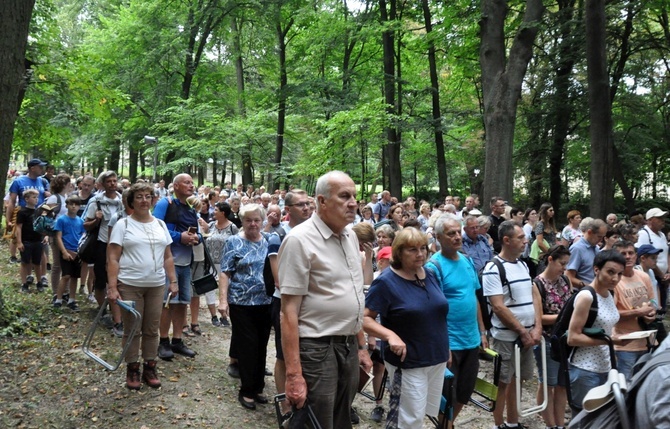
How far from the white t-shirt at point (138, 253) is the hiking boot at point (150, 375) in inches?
32.9

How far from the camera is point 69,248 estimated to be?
7.37m

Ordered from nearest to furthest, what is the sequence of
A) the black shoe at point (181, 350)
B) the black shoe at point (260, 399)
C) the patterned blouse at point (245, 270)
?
the patterned blouse at point (245, 270), the black shoe at point (260, 399), the black shoe at point (181, 350)

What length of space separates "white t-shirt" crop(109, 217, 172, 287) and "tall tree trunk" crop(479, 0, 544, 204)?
8.96 meters

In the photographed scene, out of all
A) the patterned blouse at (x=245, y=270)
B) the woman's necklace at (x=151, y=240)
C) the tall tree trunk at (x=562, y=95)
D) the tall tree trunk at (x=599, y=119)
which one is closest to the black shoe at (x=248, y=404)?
the patterned blouse at (x=245, y=270)

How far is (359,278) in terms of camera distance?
10.6 feet

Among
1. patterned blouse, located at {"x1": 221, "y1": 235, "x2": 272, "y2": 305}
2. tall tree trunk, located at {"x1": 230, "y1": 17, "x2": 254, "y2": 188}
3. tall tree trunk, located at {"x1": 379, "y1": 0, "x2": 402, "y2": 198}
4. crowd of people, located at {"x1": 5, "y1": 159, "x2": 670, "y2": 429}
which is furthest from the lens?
tall tree trunk, located at {"x1": 230, "y1": 17, "x2": 254, "y2": 188}

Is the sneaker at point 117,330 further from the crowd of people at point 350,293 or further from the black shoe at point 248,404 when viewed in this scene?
the black shoe at point 248,404

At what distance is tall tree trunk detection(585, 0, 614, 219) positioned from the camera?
38.9 ft

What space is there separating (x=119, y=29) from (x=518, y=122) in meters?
18.9

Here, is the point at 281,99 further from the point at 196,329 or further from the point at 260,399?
the point at 260,399

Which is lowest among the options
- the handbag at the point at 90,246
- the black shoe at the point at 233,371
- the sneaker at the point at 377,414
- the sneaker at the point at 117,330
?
the sneaker at the point at 377,414

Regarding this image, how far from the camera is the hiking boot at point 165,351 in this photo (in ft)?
19.4

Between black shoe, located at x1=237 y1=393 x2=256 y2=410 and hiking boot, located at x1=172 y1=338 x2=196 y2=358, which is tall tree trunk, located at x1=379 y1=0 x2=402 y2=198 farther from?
black shoe, located at x1=237 y1=393 x2=256 y2=410

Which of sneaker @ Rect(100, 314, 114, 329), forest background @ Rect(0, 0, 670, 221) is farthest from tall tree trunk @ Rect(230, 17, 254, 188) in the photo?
sneaker @ Rect(100, 314, 114, 329)
